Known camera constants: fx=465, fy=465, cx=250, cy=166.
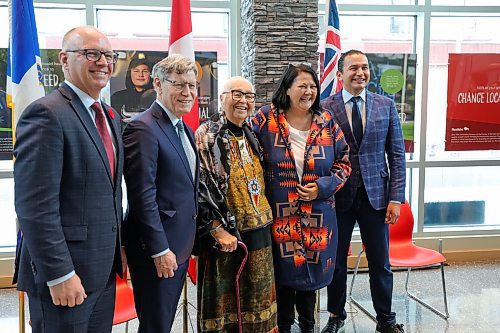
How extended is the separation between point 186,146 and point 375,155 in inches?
45.6

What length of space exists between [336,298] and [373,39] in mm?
2627

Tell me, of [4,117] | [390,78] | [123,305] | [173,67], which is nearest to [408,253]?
[390,78]

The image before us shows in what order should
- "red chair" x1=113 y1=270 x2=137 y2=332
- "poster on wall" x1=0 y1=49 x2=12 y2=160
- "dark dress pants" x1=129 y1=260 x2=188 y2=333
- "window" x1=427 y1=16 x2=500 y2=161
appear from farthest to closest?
"window" x1=427 y1=16 x2=500 y2=161 < "poster on wall" x1=0 y1=49 x2=12 y2=160 < "red chair" x1=113 y1=270 x2=137 y2=332 < "dark dress pants" x1=129 y1=260 x2=188 y2=333

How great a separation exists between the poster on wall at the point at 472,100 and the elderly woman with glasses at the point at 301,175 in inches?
97.4

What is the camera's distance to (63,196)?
1.51 m

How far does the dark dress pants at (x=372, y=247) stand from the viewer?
2691 millimetres

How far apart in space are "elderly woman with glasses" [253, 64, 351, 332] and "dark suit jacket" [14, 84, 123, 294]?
958mm

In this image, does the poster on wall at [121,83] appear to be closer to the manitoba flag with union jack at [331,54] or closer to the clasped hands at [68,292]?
the manitoba flag with union jack at [331,54]

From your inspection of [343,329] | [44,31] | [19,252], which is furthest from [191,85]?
[44,31]

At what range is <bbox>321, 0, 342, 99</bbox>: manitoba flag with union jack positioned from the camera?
359 centimetres

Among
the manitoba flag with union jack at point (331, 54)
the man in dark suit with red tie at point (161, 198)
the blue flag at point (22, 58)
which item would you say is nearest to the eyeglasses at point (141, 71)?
the blue flag at point (22, 58)

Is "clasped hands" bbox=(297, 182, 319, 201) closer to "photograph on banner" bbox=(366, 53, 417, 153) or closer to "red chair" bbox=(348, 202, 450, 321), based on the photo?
"red chair" bbox=(348, 202, 450, 321)

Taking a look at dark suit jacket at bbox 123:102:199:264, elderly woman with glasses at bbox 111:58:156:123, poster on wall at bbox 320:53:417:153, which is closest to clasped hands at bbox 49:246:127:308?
dark suit jacket at bbox 123:102:199:264

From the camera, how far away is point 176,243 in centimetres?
194
